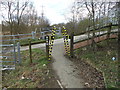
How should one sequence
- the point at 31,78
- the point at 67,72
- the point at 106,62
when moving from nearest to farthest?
the point at 31,78, the point at 67,72, the point at 106,62

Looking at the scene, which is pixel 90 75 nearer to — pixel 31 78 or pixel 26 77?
pixel 31 78

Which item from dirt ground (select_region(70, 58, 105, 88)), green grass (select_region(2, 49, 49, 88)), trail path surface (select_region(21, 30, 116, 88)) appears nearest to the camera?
dirt ground (select_region(70, 58, 105, 88))

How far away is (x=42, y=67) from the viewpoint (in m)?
4.60

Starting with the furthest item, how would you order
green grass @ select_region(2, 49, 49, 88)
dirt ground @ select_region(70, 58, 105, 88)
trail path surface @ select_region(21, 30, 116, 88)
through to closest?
1. green grass @ select_region(2, 49, 49, 88)
2. trail path surface @ select_region(21, 30, 116, 88)
3. dirt ground @ select_region(70, 58, 105, 88)

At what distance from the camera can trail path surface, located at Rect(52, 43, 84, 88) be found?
345 centimetres

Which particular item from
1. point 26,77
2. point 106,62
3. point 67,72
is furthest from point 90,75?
point 26,77

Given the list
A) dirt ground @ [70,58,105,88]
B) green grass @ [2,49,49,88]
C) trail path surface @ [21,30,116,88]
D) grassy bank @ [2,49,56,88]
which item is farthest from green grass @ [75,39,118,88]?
green grass @ [2,49,49,88]

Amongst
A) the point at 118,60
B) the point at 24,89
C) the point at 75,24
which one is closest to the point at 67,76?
the point at 24,89

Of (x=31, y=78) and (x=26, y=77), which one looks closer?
(x=31, y=78)

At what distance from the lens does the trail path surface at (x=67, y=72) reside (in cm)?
345

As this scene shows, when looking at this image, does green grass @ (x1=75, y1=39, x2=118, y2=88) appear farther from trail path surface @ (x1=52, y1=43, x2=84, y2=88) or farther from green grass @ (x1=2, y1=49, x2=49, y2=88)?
green grass @ (x1=2, y1=49, x2=49, y2=88)

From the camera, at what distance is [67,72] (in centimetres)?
424

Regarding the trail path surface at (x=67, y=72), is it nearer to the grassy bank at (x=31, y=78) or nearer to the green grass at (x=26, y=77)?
the grassy bank at (x=31, y=78)

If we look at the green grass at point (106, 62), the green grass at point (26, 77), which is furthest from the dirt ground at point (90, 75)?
the green grass at point (26, 77)
